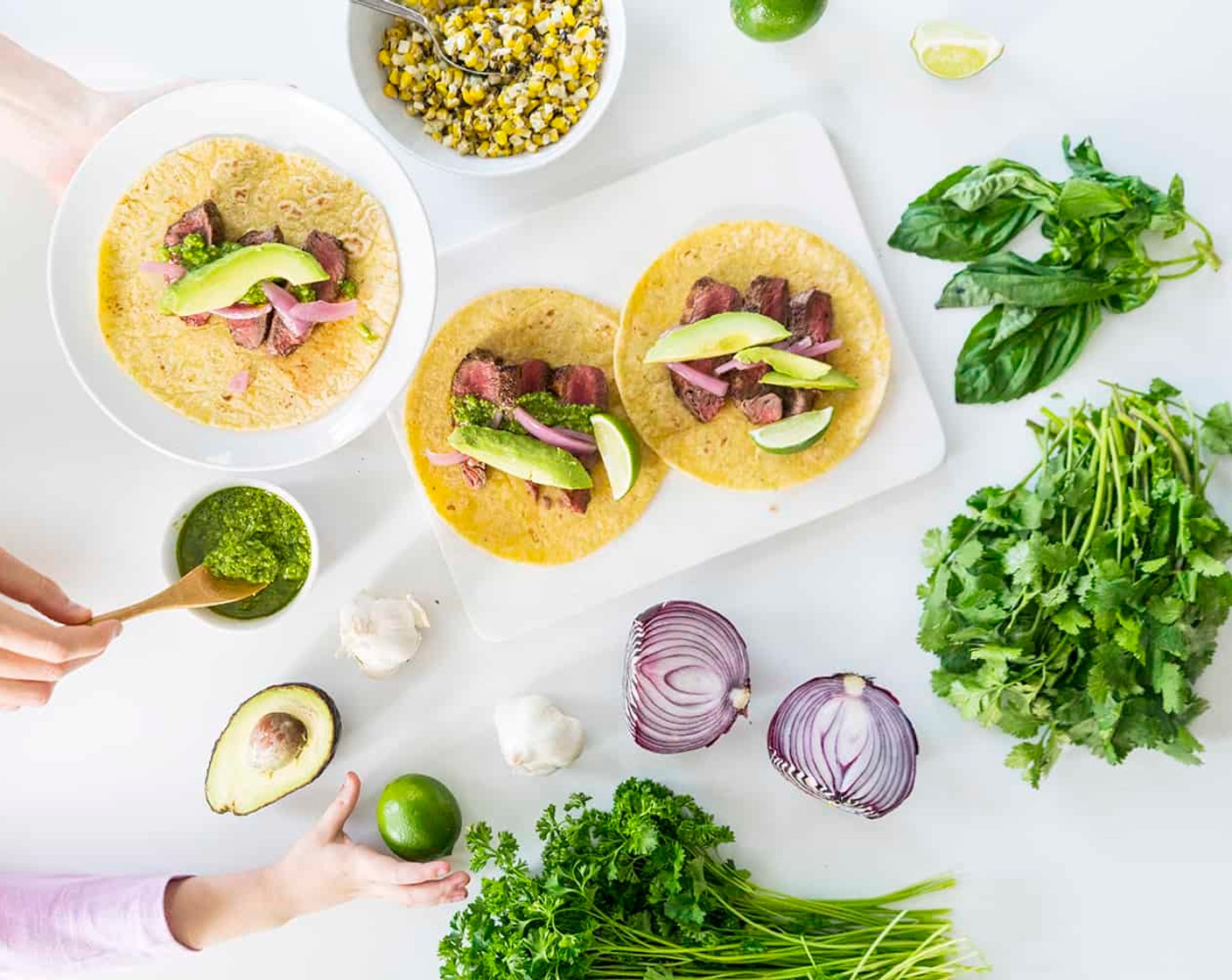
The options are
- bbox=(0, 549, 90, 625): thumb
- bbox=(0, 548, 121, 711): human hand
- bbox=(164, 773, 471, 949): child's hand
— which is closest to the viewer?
bbox=(0, 548, 121, 711): human hand

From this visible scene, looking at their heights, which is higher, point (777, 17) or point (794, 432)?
point (777, 17)

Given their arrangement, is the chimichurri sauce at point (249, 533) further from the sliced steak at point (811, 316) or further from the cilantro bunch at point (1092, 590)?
the cilantro bunch at point (1092, 590)

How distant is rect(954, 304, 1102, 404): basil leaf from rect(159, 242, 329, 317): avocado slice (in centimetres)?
150

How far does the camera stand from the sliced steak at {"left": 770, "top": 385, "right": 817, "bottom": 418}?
95.2 inches

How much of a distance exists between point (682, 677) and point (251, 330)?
1215 mm

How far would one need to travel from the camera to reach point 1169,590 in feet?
7.33

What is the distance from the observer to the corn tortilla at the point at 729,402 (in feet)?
8.04

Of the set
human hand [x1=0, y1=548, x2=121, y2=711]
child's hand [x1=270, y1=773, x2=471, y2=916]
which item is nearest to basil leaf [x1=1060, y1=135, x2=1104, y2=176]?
child's hand [x1=270, y1=773, x2=471, y2=916]

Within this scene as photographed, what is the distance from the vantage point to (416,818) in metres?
2.38

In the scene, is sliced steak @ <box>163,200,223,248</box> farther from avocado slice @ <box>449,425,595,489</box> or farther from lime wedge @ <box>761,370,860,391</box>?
lime wedge @ <box>761,370,860,391</box>

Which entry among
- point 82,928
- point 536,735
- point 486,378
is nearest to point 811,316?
point 486,378

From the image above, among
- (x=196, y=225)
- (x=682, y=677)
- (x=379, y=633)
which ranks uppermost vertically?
(x=196, y=225)

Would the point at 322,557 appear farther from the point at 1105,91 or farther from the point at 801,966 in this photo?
the point at 1105,91

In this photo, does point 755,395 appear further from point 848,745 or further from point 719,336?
point 848,745
